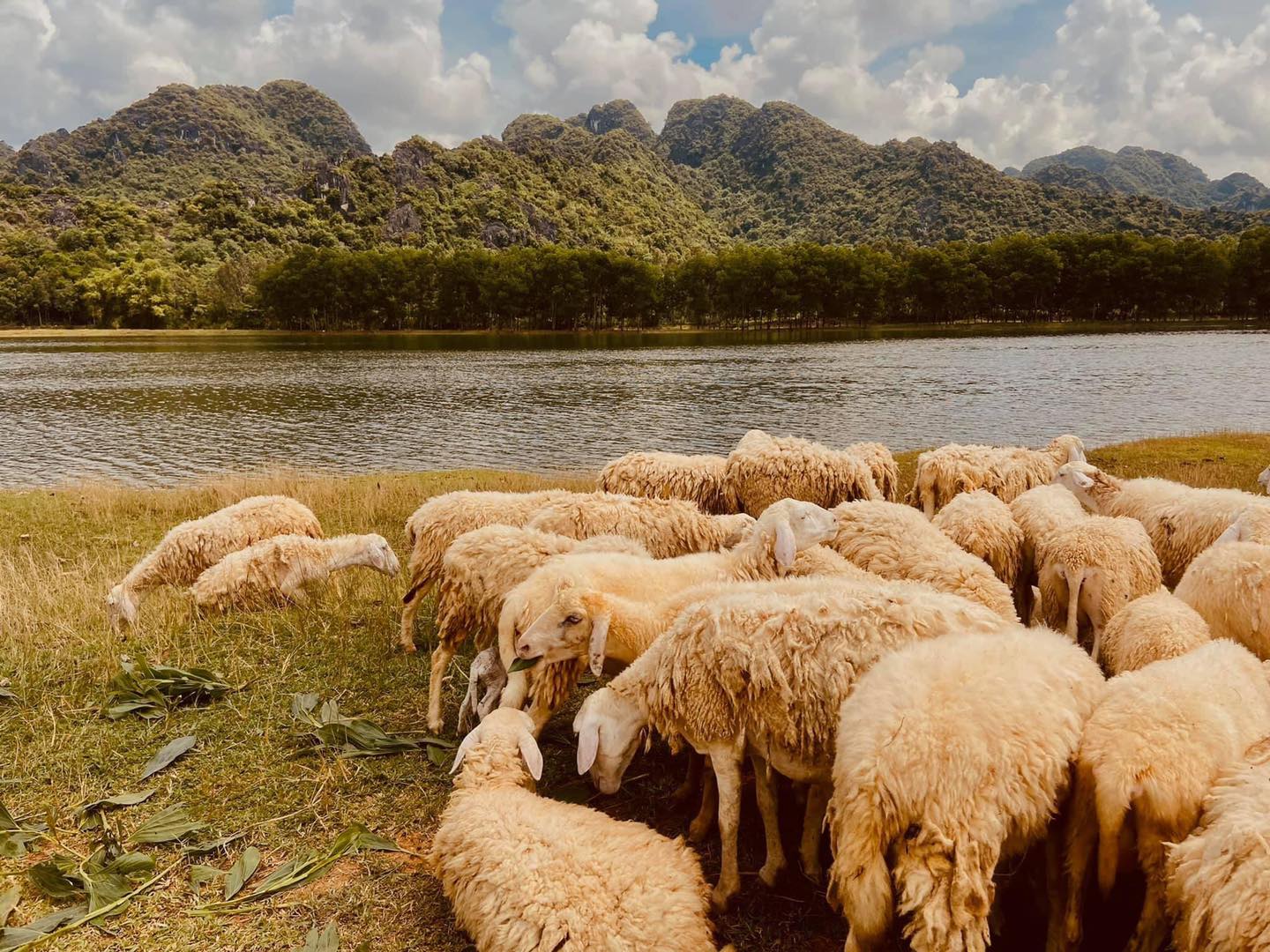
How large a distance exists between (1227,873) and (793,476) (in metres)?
7.08

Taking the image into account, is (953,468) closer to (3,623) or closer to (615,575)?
(615,575)

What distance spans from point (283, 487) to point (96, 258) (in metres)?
128

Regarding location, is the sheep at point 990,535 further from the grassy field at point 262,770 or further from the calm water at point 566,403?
the calm water at point 566,403

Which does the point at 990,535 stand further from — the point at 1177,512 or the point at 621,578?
the point at 621,578

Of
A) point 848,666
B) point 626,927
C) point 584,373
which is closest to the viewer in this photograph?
point 626,927

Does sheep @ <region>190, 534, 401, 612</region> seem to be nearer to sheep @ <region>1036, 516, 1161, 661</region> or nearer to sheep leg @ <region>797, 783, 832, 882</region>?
sheep leg @ <region>797, 783, 832, 882</region>

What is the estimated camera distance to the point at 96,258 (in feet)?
369

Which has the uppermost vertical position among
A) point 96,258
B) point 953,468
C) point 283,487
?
point 96,258

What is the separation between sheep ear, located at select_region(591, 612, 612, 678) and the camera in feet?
14.7

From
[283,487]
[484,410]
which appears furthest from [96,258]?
[283,487]

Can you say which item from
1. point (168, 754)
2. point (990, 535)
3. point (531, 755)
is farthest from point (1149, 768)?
point (168, 754)

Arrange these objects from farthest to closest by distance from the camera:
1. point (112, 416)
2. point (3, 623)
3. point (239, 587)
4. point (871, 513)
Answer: point (112, 416) < point (239, 587) < point (3, 623) < point (871, 513)

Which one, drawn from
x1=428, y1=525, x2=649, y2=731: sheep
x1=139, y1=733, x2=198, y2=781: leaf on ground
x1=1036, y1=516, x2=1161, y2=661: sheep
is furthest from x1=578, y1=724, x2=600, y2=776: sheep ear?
x1=1036, y1=516, x2=1161, y2=661: sheep

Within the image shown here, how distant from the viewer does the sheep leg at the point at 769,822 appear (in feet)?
12.4
